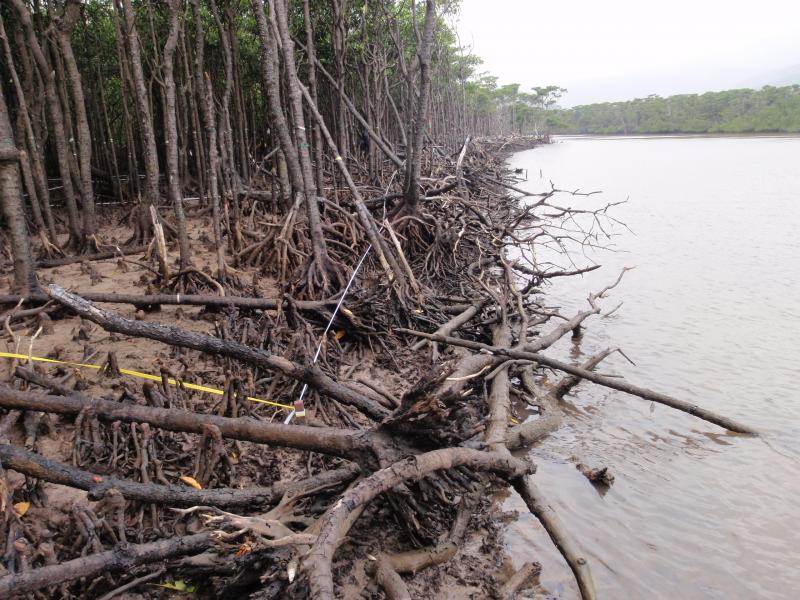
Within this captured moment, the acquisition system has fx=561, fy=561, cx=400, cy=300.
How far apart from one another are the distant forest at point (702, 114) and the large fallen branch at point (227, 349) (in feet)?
215

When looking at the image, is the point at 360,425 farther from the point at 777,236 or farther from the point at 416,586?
the point at 777,236

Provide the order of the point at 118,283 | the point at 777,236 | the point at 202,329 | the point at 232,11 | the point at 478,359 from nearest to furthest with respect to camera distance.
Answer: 1. the point at 478,359
2. the point at 202,329
3. the point at 118,283
4. the point at 232,11
5. the point at 777,236

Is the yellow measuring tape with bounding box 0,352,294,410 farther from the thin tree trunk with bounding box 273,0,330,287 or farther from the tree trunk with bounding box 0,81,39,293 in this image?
the thin tree trunk with bounding box 273,0,330,287

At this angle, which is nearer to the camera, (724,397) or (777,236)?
(724,397)

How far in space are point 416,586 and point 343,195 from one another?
25.3 ft

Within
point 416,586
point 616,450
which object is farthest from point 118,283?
point 616,450

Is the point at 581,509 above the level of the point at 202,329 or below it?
below

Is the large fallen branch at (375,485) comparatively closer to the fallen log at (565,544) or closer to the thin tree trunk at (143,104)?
the fallen log at (565,544)

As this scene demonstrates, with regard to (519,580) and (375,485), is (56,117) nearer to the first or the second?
(375,485)

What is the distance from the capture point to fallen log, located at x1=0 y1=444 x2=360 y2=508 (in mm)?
2729

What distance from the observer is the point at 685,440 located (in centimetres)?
513

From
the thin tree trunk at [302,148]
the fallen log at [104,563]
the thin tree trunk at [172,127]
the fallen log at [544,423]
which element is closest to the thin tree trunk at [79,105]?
the thin tree trunk at [172,127]

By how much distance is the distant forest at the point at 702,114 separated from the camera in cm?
5738

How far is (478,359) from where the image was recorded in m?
4.54
